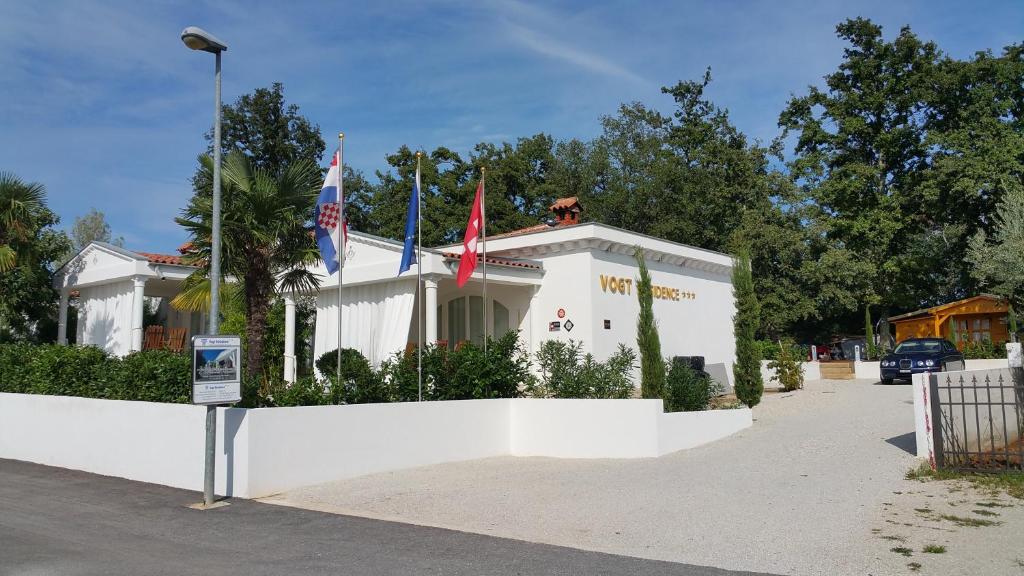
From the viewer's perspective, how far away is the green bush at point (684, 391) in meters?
15.3

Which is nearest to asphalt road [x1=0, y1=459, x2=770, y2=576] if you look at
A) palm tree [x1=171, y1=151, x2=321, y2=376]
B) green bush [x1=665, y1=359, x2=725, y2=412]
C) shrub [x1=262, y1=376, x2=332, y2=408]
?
shrub [x1=262, y1=376, x2=332, y2=408]

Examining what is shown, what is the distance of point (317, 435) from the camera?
10.9 meters

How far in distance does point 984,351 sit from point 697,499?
1010 inches

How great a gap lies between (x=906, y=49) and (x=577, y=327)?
1198 inches

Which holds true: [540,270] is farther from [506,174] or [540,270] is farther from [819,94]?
[819,94]

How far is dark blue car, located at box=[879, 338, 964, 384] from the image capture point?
76.5 feet

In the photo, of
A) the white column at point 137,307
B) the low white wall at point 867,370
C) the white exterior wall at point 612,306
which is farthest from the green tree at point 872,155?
the white column at point 137,307

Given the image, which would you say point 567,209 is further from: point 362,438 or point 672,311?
point 362,438

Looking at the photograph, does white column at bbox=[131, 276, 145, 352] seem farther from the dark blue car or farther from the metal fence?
the dark blue car

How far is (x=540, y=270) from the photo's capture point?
2027 cm

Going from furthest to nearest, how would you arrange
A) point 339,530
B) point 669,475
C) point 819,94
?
point 819,94 < point 669,475 < point 339,530

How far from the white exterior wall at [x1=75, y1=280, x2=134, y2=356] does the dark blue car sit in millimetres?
22602

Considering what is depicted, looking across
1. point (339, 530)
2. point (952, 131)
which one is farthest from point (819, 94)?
point (339, 530)

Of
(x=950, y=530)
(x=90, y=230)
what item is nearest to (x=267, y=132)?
(x=90, y=230)
